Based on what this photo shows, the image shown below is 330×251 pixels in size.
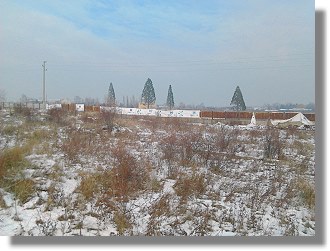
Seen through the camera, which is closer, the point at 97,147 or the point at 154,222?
the point at 154,222

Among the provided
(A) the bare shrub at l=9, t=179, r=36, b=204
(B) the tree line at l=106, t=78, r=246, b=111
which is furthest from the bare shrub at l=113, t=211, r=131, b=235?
(B) the tree line at l=106, t=78, r=246, b=111

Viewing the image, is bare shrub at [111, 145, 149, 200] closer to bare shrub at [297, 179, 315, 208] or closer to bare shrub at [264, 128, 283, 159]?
bare shrub at [297, 179, 315, 208]

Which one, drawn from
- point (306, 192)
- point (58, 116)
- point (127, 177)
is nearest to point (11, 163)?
point (127, 177)

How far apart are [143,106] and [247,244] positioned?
1589cm

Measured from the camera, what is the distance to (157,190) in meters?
4.52

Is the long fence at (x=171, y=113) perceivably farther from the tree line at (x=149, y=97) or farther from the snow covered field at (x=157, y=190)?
the snow covered field at (x=157, y=190)

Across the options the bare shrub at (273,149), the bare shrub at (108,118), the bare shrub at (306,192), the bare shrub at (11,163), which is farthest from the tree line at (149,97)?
the bare shrub at (306,192)

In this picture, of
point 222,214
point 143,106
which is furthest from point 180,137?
point 143,106

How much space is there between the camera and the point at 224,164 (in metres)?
6.07

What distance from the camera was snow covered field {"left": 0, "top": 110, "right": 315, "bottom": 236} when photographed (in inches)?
136

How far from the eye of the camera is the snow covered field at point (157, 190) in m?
3.46

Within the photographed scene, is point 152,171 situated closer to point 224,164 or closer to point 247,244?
point 224,164

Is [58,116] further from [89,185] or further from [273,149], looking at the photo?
[273,149]

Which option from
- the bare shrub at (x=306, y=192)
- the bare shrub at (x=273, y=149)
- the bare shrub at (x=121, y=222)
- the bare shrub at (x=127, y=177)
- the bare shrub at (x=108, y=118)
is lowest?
the bare shrub at (x=121, y=222)
